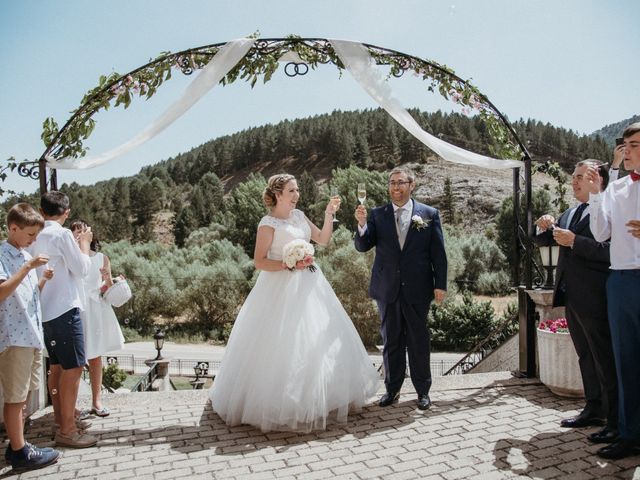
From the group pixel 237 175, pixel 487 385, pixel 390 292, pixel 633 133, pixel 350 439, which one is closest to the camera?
pixel 633 133

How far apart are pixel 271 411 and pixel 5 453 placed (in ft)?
6.95

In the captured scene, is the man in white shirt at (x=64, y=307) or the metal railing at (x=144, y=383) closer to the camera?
the man in white shirt at (x=64, y=307)

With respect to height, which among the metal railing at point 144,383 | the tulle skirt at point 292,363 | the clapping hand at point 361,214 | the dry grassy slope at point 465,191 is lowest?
the metal railing at point 144,383

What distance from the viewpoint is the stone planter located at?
524 centimetres

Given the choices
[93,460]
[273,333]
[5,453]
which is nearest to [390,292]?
[273,333]

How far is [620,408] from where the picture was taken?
12.7 feet

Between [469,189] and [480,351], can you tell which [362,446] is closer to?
[480,351]

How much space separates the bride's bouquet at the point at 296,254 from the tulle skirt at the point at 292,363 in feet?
0.64

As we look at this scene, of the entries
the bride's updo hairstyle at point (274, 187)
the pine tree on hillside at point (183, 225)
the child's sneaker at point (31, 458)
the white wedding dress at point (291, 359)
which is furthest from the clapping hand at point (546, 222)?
the pine tree on hillside at point (183, 225)

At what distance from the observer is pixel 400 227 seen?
17.2 feet

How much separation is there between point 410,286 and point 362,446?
1648 millimetres

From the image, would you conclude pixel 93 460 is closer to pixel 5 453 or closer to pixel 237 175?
pixel 5 453

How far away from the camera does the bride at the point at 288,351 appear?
14.7 ft

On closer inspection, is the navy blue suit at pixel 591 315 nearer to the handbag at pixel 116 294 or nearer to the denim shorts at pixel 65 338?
the handbag at pixel 116 294
